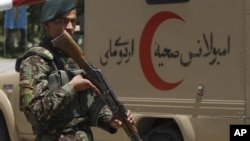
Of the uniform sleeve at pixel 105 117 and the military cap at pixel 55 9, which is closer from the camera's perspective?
the military cap at pixel 55 9

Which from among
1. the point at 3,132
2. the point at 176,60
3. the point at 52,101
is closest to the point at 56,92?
the point at 52,101

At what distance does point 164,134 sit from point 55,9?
3106mm

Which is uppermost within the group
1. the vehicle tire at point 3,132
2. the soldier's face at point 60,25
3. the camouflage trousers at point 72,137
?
the soldier's face at point 60,25

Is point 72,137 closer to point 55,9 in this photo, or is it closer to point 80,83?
point 80,83

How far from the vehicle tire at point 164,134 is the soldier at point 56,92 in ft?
8.71

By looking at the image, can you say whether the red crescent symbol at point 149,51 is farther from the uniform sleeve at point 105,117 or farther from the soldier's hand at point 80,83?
the soldier's hand at point 80,83

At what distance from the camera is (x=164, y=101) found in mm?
6773

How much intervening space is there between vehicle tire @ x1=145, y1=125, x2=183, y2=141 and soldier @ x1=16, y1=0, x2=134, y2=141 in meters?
2.65

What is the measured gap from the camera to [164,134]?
691 cm

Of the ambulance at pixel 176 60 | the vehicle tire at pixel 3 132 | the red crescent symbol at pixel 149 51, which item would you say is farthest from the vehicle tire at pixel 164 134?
the vehicle tire at pixel 3 132

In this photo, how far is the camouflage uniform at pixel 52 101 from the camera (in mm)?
3883

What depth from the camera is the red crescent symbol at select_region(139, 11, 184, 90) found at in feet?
22.2

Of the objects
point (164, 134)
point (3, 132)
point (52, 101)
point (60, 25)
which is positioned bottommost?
point (3, 132)

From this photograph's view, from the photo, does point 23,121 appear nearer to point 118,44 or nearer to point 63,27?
point 118,44
